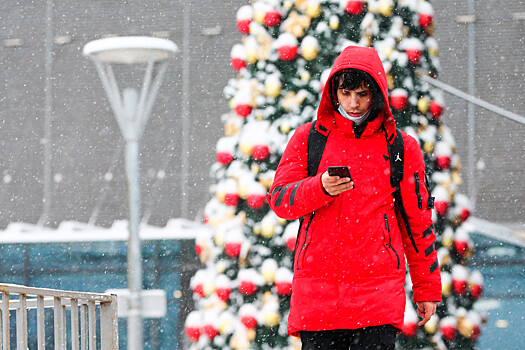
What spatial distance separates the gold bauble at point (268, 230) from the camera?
363cm

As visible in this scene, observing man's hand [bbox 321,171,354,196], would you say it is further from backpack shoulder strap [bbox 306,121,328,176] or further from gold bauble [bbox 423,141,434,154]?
gold bauble [bbox 423,141,434,154]

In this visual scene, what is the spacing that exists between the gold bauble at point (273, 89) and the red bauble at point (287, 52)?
125 millimetres

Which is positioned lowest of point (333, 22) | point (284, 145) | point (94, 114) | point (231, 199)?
point (231, 199)

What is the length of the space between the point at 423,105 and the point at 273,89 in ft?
2.16

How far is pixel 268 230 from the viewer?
3637 mm

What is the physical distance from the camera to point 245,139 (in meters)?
3.68

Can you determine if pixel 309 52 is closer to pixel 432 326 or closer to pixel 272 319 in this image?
pixel 272 319

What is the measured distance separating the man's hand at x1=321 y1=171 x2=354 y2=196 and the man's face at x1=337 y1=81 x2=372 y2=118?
0.25 m

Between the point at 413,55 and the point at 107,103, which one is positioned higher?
the point at 107,103

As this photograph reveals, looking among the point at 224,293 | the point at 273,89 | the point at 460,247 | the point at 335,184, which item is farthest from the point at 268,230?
the point at 335,184

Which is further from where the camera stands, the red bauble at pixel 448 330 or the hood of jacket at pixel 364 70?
the red bauble at pixel 448 330

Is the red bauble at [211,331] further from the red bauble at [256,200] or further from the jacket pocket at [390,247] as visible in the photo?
the jacket pocket at [390,247]

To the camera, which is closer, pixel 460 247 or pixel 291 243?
pixel 291 243

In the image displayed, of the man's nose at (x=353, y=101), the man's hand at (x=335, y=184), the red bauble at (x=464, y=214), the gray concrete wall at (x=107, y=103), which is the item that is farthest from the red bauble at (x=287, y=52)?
the gray concrete wall at (x=107, y=103)
